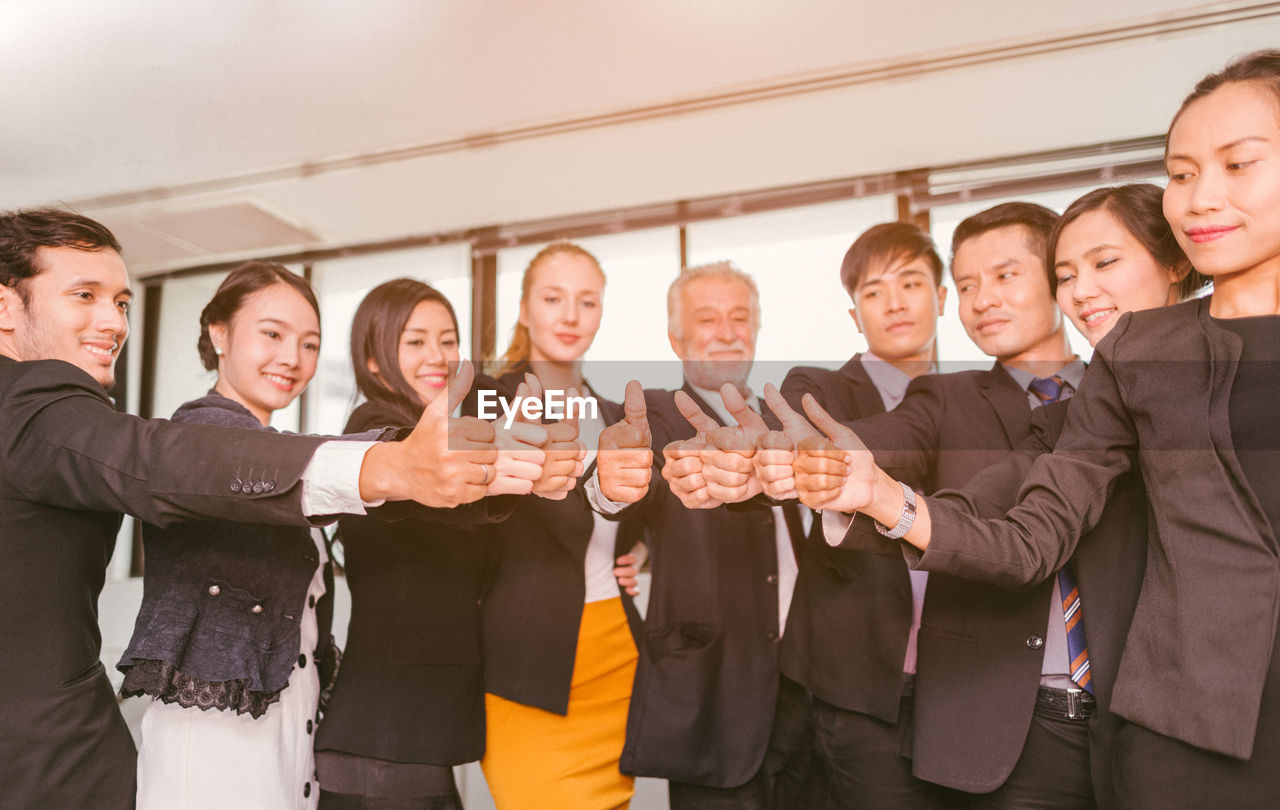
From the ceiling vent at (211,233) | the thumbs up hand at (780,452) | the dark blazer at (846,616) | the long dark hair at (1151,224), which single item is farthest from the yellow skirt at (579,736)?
the ceiling vent at (211,233)

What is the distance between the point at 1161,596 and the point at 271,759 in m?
1.28

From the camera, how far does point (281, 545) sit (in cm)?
108

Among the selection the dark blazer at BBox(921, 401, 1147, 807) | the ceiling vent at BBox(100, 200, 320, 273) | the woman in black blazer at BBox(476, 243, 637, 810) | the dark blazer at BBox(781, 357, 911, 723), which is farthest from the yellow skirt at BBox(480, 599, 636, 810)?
the ceiling vent at BBox(100, 200, 320, 273)

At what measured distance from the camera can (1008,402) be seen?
117 centimetres

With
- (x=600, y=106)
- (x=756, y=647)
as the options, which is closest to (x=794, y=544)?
(x=756, y=647)

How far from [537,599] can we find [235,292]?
0.82 meters

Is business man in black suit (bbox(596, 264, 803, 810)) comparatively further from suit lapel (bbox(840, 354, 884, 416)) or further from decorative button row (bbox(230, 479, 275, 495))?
decorative button row (bbox(230, 479, 275, 495))

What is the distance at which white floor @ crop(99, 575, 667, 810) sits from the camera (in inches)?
46.7

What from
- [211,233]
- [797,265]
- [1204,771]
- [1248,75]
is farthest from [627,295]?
[211,233]

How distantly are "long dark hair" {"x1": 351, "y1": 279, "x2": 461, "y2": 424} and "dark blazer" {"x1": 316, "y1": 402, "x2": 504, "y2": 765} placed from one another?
0.09 meters

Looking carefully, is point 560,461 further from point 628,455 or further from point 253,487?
point 253,487

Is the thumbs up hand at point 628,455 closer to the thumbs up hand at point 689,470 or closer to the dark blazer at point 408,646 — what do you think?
the thumbs up hand at point 689,470

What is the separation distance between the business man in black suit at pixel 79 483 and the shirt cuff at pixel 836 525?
0.48m

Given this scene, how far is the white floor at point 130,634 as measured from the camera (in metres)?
1.19
